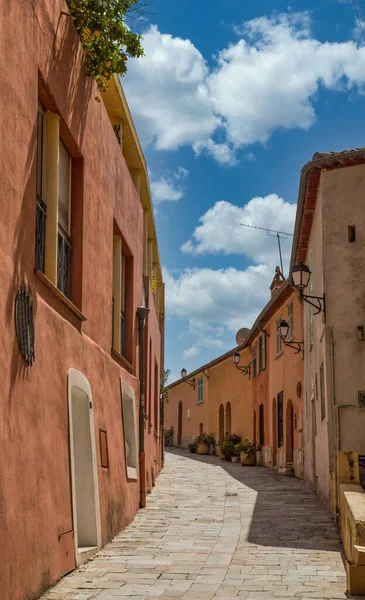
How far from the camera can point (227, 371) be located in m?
38.0

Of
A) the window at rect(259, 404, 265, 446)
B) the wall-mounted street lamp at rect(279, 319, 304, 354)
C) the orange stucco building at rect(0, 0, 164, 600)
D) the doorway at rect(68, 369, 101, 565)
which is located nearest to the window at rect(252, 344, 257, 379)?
the window at rect(259, 404, 265, 446)

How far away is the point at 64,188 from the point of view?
9695 mm

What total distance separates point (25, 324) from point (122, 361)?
651 cm

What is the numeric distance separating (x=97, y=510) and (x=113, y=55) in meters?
5.60

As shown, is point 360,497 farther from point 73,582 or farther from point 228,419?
point 228,419

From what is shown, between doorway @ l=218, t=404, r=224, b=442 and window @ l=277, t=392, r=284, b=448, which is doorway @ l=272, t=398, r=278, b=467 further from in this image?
doorway @ l=218, t=404, r=224, b=442

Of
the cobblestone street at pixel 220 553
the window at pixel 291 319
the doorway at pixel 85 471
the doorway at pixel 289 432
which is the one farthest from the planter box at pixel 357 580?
the doorway at pixel 289 432

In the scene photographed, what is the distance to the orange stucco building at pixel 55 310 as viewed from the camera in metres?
6.73

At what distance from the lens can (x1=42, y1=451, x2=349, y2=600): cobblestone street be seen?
783 centimetres

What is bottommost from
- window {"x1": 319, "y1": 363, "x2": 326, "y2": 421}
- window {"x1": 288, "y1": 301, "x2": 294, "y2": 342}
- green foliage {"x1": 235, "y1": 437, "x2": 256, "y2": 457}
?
green foliage {"x1": 235, "y1": 437, "x2": 256, "y2": 457}

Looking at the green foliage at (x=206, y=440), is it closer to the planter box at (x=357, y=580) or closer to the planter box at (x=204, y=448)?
the planter box at (x=204, y=448)

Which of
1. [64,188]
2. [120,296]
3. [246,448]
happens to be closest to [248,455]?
[246,448]

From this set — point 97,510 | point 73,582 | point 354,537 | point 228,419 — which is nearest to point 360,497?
point 354,537

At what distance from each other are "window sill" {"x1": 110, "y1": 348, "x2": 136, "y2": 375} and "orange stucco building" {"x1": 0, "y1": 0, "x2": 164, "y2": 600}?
9 cm
